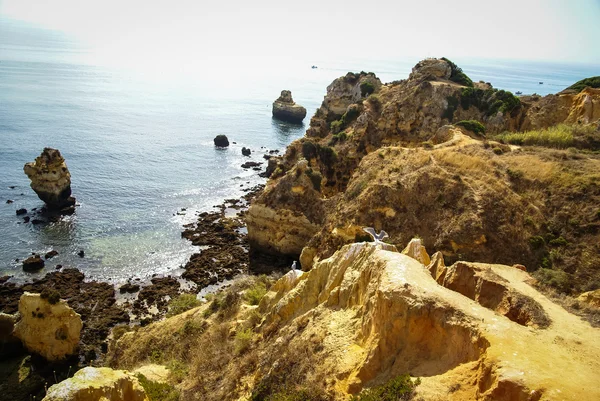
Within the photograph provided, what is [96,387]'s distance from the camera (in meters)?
13.5

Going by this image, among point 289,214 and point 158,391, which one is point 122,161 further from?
point 158,391

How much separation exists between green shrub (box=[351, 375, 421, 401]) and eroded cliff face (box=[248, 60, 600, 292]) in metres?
16.3

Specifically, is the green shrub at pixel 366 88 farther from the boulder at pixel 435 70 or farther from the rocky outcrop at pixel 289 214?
the rocky outcrop at pixel 289 214

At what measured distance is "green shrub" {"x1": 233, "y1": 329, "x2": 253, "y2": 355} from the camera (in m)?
20.2

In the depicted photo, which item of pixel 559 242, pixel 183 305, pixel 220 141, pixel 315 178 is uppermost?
pixel 559 242

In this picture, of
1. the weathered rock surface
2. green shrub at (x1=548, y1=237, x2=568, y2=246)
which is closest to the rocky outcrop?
green shrub at (x1=548, y1=237, x2=568, y2=246)

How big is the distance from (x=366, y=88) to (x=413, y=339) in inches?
2701

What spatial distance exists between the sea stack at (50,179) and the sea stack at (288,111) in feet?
268

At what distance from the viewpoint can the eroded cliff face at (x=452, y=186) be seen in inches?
1133

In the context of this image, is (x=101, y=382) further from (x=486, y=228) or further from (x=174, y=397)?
(x=486, y=228)

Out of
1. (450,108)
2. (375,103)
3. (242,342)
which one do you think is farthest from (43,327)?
(450,108)

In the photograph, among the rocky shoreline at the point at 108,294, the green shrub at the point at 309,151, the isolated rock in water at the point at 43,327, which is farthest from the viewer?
the green shrub at the point at 309,151

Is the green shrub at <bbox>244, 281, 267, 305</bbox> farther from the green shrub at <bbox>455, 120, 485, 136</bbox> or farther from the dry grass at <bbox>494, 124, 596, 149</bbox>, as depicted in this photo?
the green shrub at <bbox>455, 120, 485, 136</bbox>

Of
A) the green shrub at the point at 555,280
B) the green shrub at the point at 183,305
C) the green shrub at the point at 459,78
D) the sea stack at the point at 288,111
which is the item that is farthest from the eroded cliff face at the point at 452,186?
the sea stack at the point at 288,111
